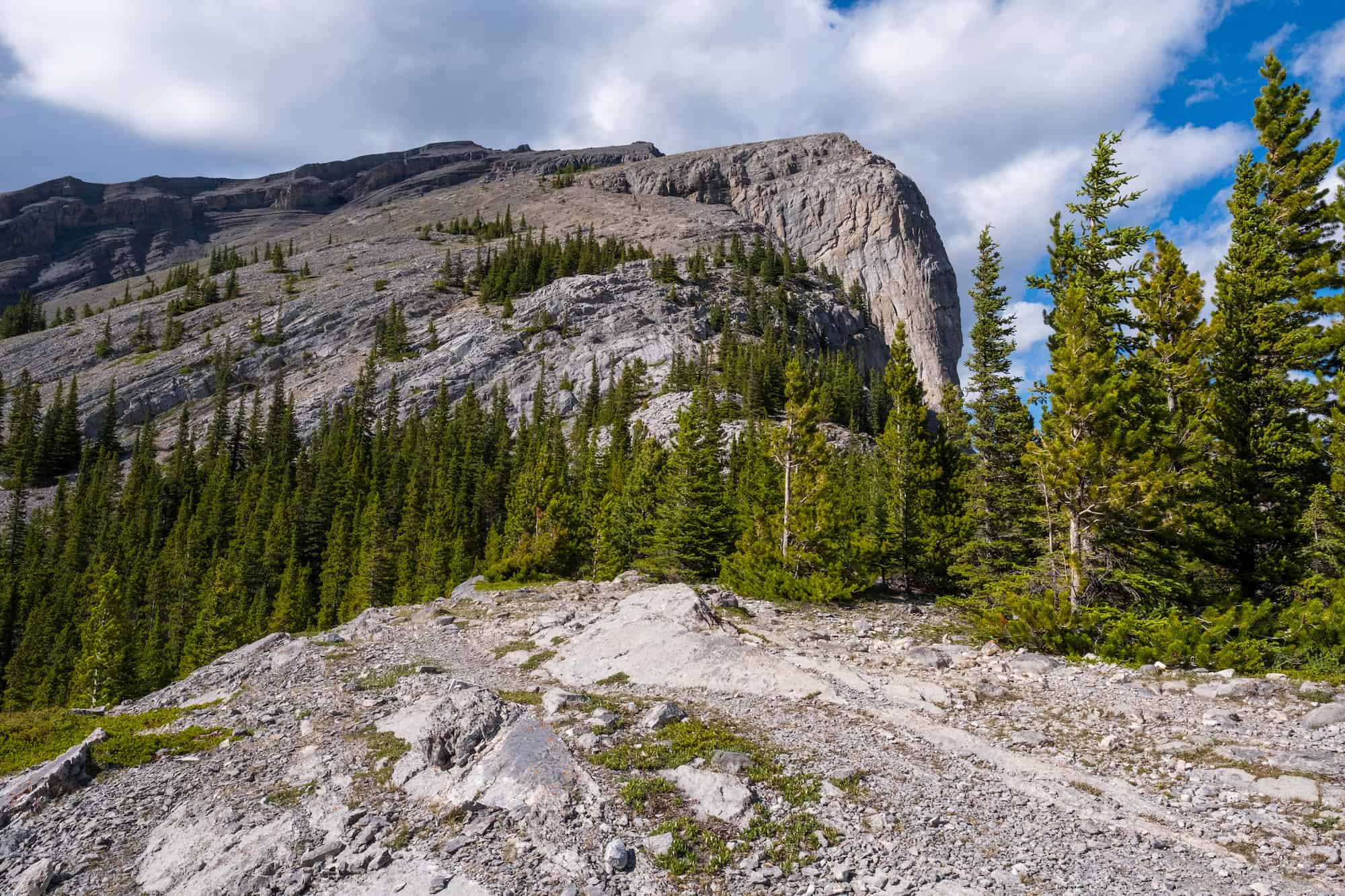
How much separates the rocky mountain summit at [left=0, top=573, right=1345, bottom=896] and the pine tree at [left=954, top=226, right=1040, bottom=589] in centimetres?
1270

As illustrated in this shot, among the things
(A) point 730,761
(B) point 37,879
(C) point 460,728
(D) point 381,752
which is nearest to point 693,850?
(A) point 730,761

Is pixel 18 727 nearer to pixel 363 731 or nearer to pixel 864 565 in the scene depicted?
pixel 363 731

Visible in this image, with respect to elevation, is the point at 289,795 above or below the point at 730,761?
below

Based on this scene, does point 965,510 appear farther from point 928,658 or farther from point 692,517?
point 928,658

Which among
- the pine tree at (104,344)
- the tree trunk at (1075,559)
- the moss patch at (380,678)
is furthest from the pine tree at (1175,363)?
the pine tree at (104,344)

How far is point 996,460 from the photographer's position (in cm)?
2794

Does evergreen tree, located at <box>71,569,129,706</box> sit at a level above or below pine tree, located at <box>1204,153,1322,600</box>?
below

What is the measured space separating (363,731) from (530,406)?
4137 inches

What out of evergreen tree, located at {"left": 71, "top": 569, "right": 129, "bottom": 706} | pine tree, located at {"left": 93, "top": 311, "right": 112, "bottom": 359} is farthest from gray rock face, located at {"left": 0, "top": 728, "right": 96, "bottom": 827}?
pine tree, located at {"left": 93, "top": 311, "right": 112, "bottom": 359}

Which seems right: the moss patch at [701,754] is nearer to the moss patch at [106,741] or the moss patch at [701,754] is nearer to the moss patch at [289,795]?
the moss patch at [289,795]

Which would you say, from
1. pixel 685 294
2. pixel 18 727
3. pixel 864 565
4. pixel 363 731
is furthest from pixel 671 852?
pixel 685 294

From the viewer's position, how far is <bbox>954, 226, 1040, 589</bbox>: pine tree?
88.4 ft

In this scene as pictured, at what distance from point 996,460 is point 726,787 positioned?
23.7 m

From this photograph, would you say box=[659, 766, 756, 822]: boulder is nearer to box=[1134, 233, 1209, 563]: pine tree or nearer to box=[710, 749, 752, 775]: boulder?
box=[710, 749, 752, 775]: boulder
